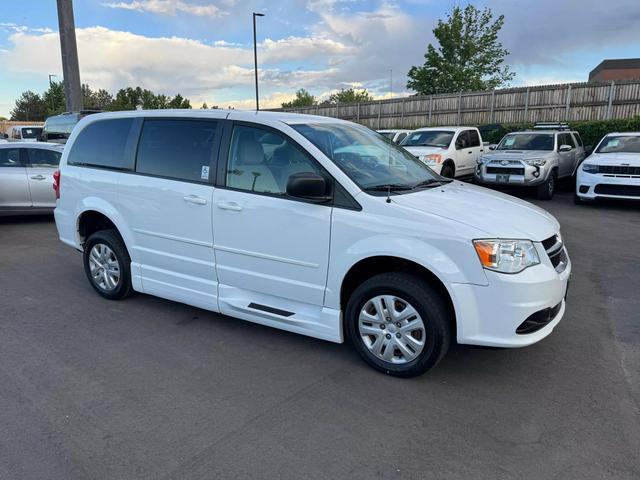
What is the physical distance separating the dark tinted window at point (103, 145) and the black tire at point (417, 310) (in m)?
2.74

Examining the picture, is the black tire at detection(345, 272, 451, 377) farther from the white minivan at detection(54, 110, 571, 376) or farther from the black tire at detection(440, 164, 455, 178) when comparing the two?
the black tire at detection(440, 164, 455, 178)

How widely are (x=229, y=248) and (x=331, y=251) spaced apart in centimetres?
Result: 97

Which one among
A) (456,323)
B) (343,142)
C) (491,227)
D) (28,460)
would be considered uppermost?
(343,142)

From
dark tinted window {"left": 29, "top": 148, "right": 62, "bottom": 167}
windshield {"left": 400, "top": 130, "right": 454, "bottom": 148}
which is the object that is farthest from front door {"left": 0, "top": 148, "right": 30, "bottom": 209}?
windshield {"left": 400, "top": 130, "right": 454, "bottom": 148}

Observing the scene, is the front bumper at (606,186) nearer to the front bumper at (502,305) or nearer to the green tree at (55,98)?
the front bumper at (502,305)

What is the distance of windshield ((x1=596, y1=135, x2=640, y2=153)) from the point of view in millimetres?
11312

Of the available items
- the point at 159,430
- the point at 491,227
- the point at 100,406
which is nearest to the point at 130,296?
the point at 100,406

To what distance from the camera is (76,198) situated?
537 centimetres

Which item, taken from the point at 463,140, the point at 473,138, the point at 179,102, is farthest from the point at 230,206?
the point at 179,102

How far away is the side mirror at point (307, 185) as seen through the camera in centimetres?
358

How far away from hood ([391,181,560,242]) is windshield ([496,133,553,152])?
10.2m

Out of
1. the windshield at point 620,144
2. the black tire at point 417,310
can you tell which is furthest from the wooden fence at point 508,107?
the black tire at point 417,310

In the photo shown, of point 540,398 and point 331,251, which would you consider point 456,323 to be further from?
point 331,251

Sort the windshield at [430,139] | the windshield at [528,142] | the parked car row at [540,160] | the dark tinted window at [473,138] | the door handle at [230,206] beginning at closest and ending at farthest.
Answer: the door handle at [230,206] → the parked car row at [540,160] → the windshield at [528,142] → the windshield at [430,139] → the dark tinted window at [473,138]
